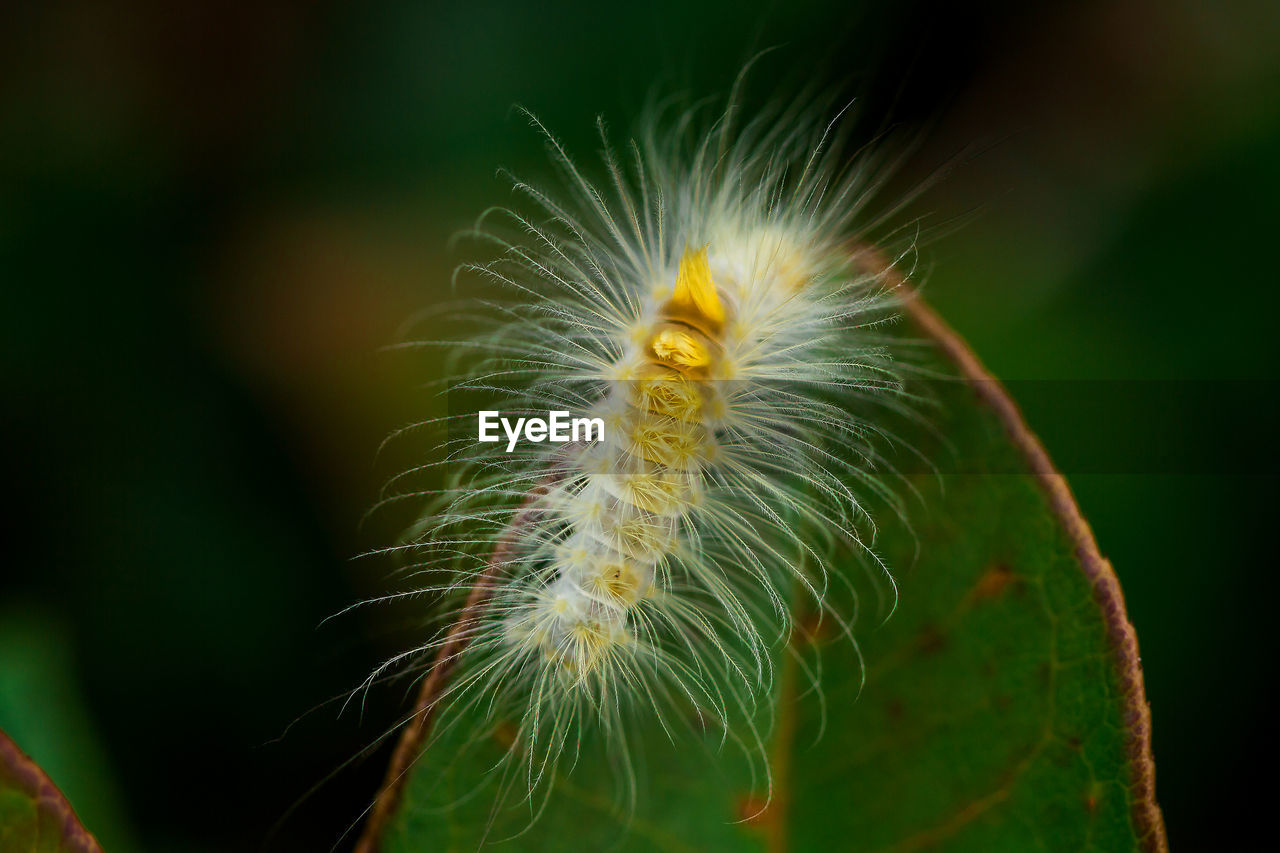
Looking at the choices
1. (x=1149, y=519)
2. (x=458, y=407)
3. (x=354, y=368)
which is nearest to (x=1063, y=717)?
(x=1149, y=519)

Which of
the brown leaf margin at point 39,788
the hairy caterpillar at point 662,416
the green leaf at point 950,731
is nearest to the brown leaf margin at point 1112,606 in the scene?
the green leaf at point 950,731

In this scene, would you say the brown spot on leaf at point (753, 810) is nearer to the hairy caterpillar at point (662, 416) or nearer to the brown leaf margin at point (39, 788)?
the hairy caterpillar at point (662, 416)

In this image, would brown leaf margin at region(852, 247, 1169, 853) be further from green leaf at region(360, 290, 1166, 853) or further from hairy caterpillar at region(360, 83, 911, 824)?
hairy caterpillar at region(360, 83, 911, 824)

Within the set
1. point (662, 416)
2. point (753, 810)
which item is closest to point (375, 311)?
point (662, 416)

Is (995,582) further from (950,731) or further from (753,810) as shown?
(753,810)

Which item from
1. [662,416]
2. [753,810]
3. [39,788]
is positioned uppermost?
[662,416]

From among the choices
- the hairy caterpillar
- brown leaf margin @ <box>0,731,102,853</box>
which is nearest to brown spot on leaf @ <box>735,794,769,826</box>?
the hairy caterpillar
